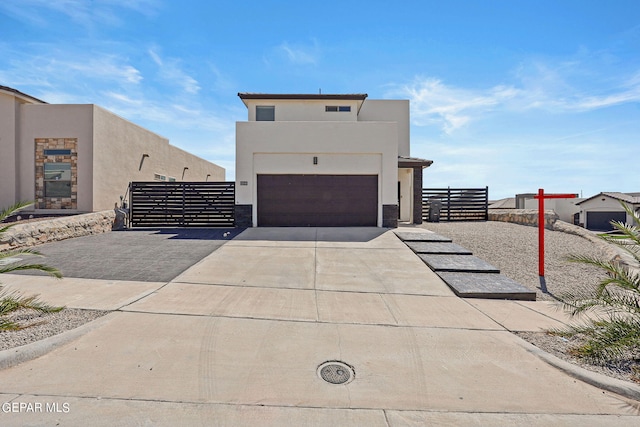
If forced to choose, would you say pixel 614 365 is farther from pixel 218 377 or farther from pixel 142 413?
pixel 142 413

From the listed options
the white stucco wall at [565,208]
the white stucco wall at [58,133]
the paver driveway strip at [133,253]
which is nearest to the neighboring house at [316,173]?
the paver driveway strip at [133,253]

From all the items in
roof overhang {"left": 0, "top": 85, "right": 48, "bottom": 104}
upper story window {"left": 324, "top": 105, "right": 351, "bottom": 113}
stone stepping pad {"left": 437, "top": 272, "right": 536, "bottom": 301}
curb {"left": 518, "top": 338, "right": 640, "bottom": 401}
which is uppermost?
upper story window {"left": 324, "top": 105, "right": 351, "bottom": 113}

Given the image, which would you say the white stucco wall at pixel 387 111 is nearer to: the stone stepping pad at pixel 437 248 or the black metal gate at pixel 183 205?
the black metal gate at pixel 183 205

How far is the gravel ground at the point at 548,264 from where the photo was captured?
365 centimetres

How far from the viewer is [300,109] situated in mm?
15297

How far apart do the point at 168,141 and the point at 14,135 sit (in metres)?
7.11

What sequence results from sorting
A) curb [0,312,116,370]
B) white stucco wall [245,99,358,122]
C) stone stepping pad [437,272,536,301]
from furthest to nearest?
1. white stucco wall [245,99,358,122]
2. stone stepping pad [437,272,536,301]
3. curb [0,312,116,370]

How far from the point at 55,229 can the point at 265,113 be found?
32.0ft

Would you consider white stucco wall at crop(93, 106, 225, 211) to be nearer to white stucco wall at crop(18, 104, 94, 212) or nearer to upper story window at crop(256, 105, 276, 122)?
white stucco wall at crop(18, 104, 94, 212)

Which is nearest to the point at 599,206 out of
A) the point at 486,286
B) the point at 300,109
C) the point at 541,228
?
the point at 541,228

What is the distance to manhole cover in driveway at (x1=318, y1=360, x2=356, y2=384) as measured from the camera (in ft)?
10.4

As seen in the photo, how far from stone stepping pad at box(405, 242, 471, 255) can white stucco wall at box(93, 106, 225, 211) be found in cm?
1320

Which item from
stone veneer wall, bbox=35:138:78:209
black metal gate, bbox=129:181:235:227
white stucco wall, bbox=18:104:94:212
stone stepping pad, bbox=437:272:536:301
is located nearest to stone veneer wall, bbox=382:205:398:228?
stone stepping pad, bbox=437:272:536:301

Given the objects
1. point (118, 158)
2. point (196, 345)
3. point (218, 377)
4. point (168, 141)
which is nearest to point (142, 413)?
point (218, 377)
